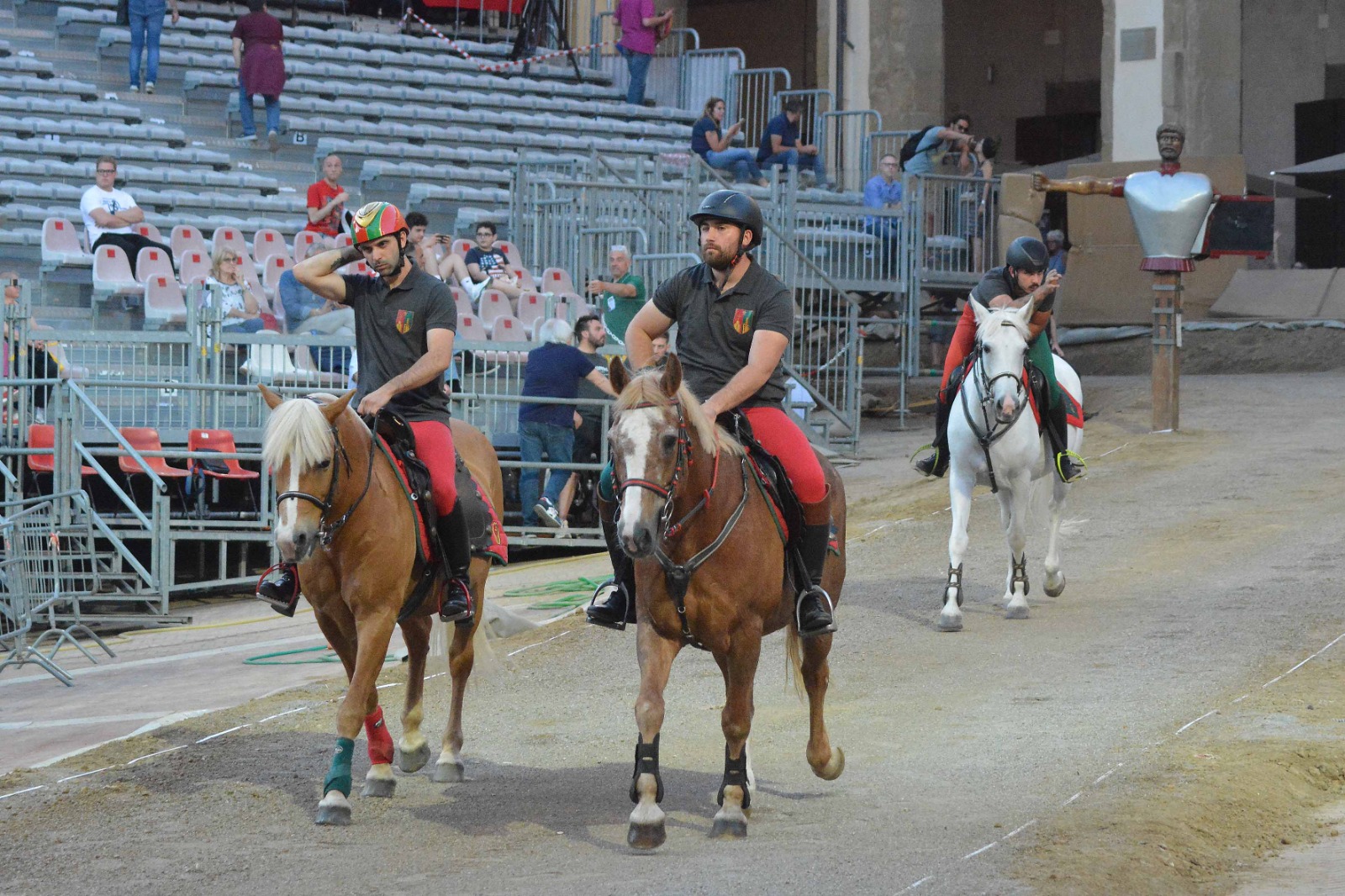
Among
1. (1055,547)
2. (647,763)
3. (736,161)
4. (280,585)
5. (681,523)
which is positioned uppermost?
(736,161)

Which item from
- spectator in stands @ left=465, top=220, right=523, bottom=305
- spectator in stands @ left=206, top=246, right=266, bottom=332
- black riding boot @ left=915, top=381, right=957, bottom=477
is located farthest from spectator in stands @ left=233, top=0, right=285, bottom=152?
black riding boot @ left=915, top=381, right=957, bottom=477

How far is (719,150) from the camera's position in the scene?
25.0m

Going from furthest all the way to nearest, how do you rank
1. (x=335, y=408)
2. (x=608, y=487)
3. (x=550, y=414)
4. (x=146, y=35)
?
(x=146, y=35)
(x=550, y=414)
(x=335, y=408)
(x=608, y=487)

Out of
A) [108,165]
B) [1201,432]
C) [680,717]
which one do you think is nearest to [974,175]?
[1201,432]

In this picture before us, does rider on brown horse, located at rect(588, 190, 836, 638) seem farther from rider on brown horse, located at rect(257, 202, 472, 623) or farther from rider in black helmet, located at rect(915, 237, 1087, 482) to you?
rider in black helmet, located at rect(915, 237, 1087, 482)

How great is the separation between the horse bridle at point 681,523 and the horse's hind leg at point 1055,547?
231 inches

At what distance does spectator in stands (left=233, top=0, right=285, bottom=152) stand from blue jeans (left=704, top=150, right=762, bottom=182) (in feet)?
20.4

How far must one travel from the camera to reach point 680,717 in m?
9.37

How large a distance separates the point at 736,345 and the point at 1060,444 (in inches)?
219

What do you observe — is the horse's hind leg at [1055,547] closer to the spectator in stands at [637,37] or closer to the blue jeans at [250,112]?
the blue jeans at [250,112]

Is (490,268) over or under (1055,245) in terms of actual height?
under

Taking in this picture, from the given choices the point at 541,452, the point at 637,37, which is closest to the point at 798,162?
the point at 637,37

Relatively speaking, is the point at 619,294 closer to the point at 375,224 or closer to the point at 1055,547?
the point at 1055,547

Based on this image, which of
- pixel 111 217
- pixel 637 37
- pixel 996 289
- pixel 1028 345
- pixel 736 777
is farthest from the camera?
pixel 637 37
